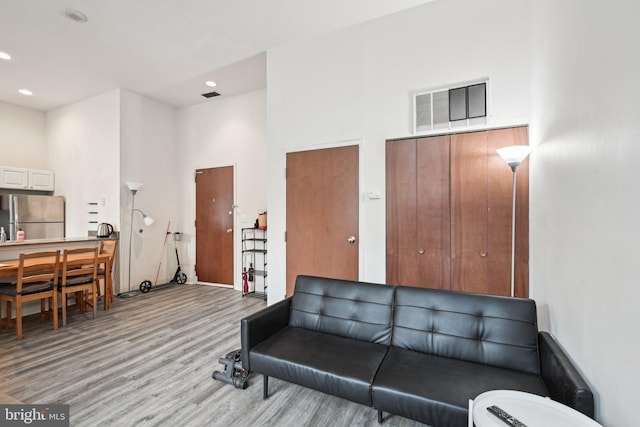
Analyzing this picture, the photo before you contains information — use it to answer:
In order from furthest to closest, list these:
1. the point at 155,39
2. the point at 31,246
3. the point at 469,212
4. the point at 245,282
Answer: the point at 245,282
the point at 31,246
the point at 155,39
the point at 469,212

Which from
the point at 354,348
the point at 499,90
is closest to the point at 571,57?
the point at 499,90

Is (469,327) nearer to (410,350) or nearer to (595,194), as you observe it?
(410,350)

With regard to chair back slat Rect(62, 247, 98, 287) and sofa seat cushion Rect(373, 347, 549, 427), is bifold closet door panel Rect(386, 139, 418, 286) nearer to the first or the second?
sofa seat cushion Rect(373, 347, 549, 427)

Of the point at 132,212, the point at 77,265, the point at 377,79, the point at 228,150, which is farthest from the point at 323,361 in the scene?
the point at 132,212

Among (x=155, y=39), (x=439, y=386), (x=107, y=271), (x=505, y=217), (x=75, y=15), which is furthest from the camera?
(x=107, y=271)

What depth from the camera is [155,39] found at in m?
3.44

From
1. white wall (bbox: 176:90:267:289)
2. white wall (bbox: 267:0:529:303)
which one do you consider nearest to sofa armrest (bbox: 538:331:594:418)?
white wall (bbox: 267:0:529:303)

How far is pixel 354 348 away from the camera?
1.97 m

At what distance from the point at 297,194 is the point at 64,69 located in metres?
3.83

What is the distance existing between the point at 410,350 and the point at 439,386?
0.44 m

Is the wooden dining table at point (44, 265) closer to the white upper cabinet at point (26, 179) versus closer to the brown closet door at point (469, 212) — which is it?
the white upper cabinet at point (26, 179)

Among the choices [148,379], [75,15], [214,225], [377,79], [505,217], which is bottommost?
[148,379]

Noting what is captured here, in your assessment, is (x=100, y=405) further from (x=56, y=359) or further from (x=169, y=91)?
(x=169, y=91)

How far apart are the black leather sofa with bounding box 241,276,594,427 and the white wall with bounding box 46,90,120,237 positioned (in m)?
4.15
